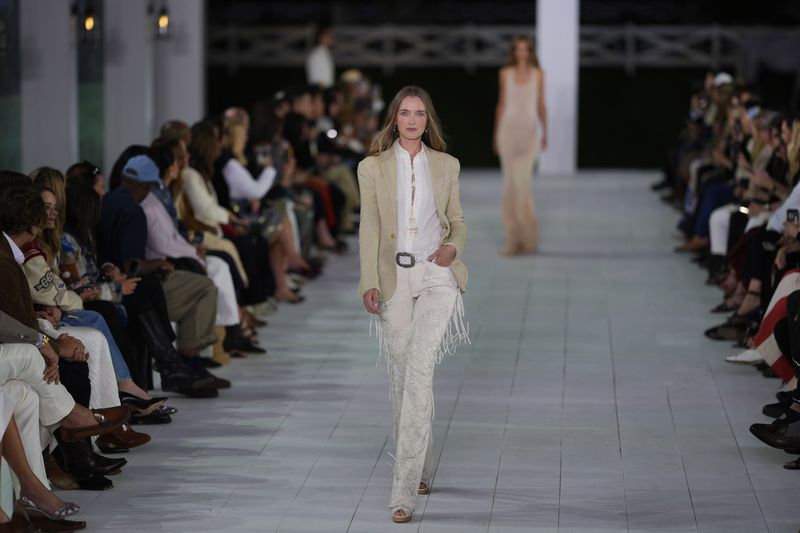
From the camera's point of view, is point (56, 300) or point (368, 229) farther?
point (56, 300)

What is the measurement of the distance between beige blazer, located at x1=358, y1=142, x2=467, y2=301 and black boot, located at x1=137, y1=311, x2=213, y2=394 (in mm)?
1655

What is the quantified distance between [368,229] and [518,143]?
5.80 metres

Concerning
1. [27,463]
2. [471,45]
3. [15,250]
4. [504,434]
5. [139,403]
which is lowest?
[504,434]

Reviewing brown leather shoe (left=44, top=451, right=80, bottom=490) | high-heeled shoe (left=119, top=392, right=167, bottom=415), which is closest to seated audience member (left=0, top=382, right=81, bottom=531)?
brown leather shoe (left=44, top=451, right=80, bottom=490)

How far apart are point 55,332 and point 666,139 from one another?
13.8 metres

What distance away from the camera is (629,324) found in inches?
317

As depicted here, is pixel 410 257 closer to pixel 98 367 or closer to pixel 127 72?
pixel 98 367

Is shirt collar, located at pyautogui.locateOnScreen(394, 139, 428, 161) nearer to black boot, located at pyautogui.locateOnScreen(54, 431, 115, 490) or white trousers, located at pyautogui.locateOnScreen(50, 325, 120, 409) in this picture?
white trousers, located at pyautogui.locateOnScreen(50, 325, 120, 409)

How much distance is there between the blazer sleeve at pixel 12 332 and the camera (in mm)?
4527

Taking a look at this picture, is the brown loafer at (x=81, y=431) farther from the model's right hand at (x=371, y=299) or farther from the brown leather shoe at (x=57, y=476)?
the model's right hand at (x=371, y=299)

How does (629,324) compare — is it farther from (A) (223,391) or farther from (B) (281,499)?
(B) (281,499)

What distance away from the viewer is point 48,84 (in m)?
8.48

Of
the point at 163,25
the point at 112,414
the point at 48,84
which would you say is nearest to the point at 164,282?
the point at 112,414

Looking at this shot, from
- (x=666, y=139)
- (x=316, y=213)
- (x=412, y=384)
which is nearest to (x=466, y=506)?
(x=412, y=384)
